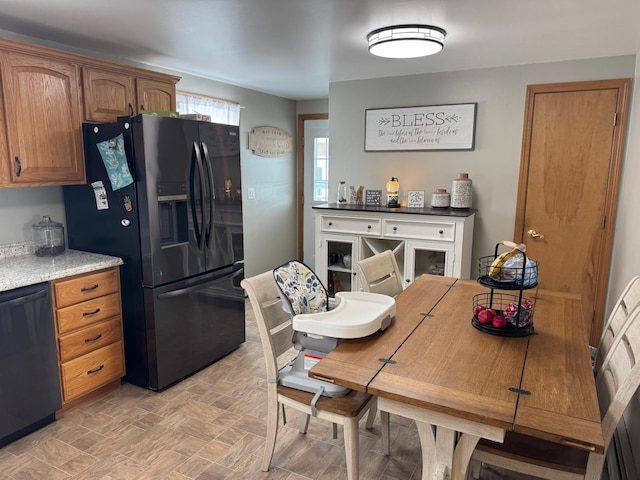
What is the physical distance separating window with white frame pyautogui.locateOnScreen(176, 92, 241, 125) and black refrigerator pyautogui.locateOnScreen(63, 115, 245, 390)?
867 mm

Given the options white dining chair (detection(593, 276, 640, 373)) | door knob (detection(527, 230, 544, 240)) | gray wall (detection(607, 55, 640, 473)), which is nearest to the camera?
white dining chair (detection(593, 276, 640, 373))

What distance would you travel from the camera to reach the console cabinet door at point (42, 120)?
2.34m

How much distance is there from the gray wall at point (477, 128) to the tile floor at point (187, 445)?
1.98m

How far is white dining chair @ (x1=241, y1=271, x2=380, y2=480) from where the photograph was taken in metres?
1.74

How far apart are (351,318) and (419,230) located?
72.7 inches

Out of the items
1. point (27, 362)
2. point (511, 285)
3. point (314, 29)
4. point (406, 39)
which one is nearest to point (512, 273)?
point (511, 285)

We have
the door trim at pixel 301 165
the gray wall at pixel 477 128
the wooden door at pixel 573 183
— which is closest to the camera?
the wooden door at pixel 573 183

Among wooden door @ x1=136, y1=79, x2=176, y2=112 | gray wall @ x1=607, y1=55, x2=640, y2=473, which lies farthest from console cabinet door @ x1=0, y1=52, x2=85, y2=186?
gray wall @ x1=607, y1=55, x2=640, y2=473

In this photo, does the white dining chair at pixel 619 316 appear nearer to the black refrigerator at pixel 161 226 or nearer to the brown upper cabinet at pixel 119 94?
the black refrigerator at pixel 161 226

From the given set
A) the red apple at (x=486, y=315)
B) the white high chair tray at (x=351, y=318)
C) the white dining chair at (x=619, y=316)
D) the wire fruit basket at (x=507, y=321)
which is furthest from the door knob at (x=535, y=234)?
the white high chair tray at (x=351, y=318)

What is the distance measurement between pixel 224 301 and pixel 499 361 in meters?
2.17

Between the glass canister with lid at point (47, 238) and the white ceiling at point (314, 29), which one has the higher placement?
the white ceiling at point (314, 29)

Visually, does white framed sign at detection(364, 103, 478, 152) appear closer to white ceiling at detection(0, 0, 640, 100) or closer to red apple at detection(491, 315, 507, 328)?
white ceiling at detection(0, 0, 640, 100)

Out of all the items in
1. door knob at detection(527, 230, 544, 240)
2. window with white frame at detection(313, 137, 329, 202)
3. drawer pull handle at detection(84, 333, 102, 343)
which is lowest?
drawer pull handle at detection(84, 333, 102, 343)
